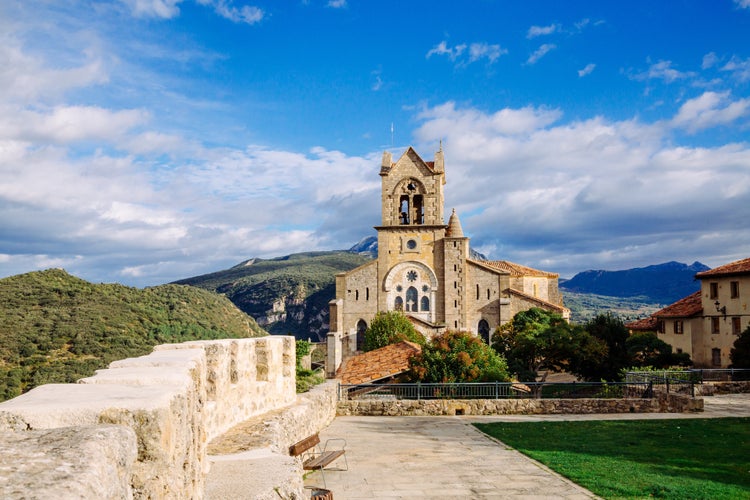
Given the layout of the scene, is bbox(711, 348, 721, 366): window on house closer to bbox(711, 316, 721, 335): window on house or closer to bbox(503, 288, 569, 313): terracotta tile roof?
bbox(711, 316, 721, 335): window on house

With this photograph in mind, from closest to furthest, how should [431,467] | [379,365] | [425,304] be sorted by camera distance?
[431,467] → [379,365] → [425,304]

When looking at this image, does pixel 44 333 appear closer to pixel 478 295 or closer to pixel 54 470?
pixel 54 470

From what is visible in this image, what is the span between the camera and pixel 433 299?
51938 mm

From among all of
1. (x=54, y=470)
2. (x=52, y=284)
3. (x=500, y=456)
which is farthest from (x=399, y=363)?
(x=54, y=470)

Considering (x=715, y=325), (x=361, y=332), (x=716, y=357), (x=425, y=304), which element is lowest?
(x=716, y=357)

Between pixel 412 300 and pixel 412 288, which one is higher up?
pixel 412 288

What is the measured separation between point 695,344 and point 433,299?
63.9 feet

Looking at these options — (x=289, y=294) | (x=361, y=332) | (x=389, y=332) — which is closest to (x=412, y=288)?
(x=361, y=332)

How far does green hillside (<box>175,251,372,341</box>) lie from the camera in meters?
93.3

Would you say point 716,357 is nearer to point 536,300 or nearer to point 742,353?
point 742,353

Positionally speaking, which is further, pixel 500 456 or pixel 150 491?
pixel 500 456

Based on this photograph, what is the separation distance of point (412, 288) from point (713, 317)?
22.1 m

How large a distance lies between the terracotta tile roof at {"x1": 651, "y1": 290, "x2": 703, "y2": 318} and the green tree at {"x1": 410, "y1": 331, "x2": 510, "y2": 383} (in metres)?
23.7

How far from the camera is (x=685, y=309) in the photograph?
1688 inches
